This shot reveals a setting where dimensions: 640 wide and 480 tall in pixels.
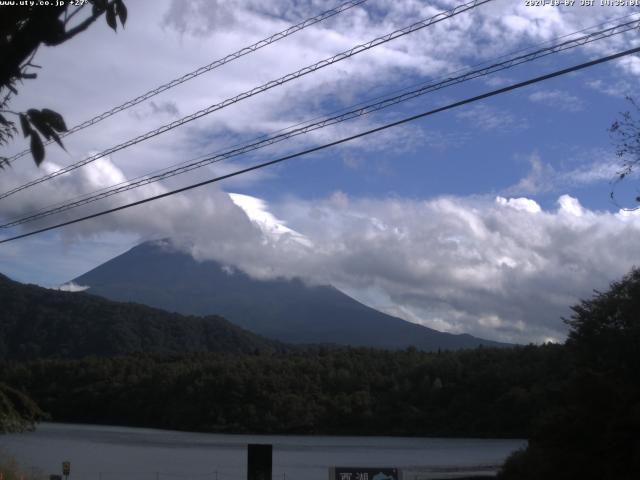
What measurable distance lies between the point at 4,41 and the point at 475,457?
53.1 metres

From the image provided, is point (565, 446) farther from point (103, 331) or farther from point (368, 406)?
point (103, 331)

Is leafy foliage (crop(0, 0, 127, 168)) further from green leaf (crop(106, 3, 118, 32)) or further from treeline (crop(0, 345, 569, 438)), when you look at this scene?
treeline (crop(0, 345, 569, 438))

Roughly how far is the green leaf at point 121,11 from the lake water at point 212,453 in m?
29.9

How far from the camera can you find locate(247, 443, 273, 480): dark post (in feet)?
53.1

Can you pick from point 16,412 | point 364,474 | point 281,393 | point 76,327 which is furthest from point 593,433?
point 76,327

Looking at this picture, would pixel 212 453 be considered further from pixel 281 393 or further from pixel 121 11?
pixel 121 11

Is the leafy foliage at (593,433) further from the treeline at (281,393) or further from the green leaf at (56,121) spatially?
the treeline at (281,393)

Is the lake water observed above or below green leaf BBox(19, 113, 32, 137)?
below

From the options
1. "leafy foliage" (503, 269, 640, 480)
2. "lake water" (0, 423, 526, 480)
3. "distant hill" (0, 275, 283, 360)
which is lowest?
"lake water" (0, 423, 526, 480)

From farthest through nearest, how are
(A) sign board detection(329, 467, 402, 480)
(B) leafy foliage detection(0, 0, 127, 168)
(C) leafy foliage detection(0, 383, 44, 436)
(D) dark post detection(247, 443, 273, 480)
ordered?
(C) leafy foliage detection(0, 383, 44, 436) < (D) dark post detection(247, 443, 273, 480) < (A) sign board detection(329, 467, 402, 480) < (B) leafy foliage detection(0, 0, 127, 168)

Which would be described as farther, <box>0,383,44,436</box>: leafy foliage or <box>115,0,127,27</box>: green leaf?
<box>0,383,44,436</box>: leafy foliage

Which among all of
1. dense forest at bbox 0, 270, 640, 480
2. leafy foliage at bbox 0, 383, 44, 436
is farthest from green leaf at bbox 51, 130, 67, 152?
dense forest at bbox 0, 270, 640, 480

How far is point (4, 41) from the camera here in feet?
12.0

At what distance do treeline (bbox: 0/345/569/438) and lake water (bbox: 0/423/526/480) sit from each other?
8.83ft
